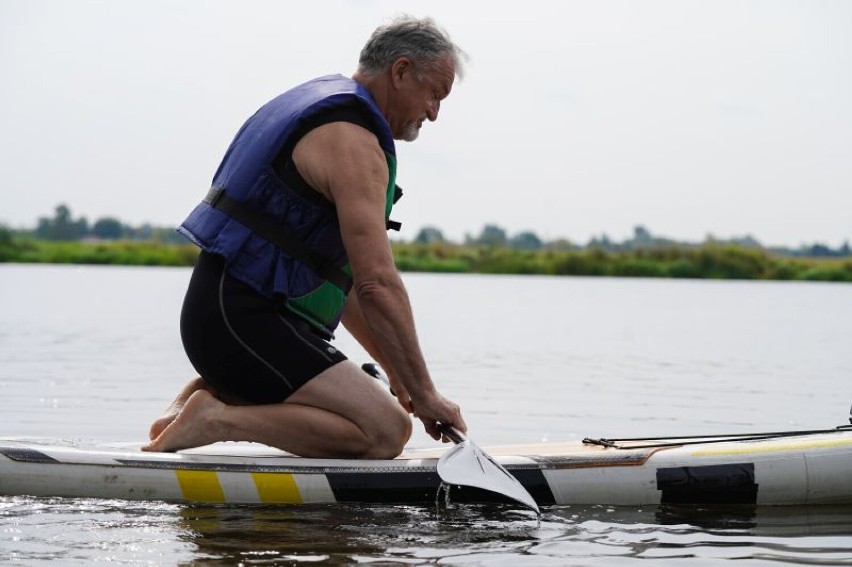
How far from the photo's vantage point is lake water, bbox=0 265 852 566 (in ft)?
13.7

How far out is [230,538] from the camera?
14.0 feet

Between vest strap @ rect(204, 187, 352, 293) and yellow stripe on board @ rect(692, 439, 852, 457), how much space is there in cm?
174

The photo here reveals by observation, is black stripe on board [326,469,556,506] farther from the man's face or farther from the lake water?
the man's face

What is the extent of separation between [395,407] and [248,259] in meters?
0.82

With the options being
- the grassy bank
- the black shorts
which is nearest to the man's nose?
the black shorts

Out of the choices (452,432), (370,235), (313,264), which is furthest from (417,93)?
(452,432)

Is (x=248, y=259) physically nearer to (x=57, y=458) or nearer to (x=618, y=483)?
(x=57, y=458)

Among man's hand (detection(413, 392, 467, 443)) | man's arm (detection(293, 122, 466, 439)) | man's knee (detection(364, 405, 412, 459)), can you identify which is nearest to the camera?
man's arm (detection(293, 122, 466, 439))

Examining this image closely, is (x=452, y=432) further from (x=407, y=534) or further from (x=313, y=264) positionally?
(x=313, y=264)

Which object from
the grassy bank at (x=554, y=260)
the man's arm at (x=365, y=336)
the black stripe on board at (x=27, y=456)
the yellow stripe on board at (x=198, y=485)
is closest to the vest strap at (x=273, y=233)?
the man's arm at (x=365, y=336)

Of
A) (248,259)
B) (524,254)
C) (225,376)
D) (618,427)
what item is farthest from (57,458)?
(524,254)

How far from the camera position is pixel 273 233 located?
177 inches

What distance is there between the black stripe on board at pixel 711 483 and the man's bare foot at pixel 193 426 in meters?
1.87

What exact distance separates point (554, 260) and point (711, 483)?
45598 millimetres
